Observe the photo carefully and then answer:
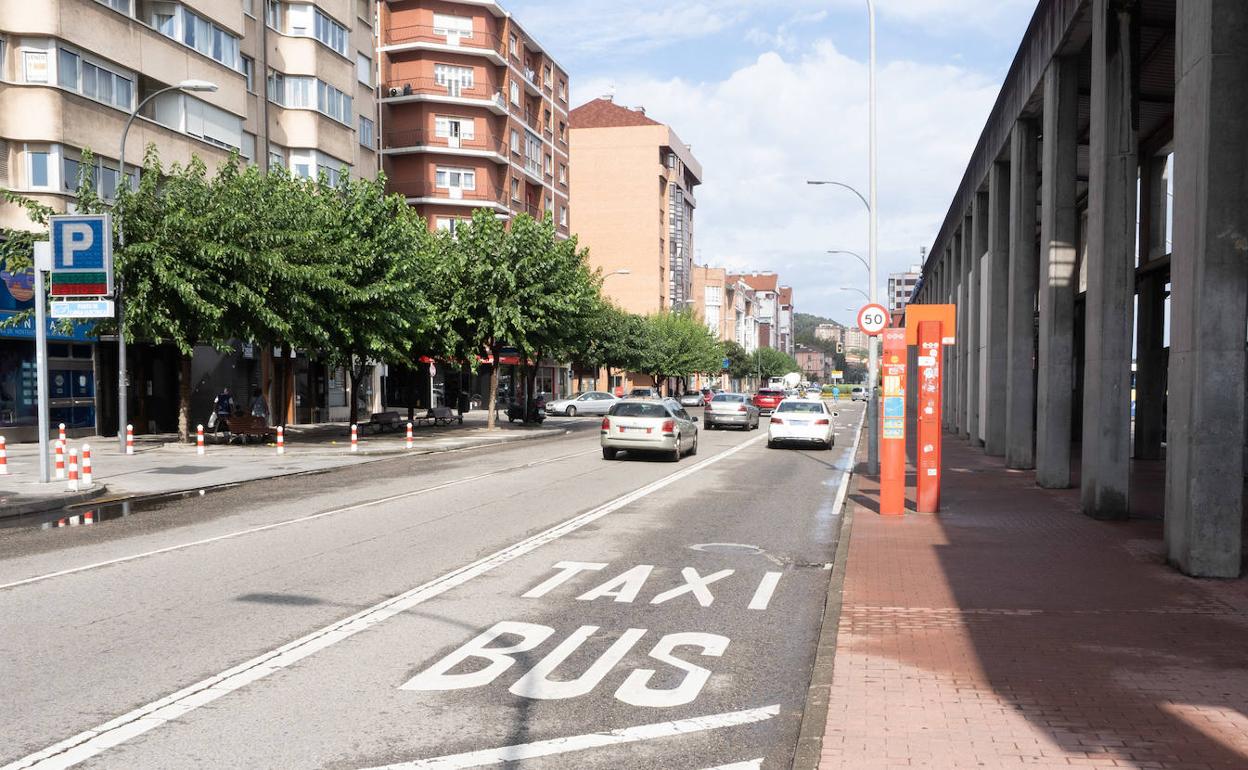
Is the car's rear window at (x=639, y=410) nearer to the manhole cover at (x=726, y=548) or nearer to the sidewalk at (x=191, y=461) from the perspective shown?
the sidewalk at (x=191, y=461)

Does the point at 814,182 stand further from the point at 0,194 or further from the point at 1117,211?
the point at 0,194

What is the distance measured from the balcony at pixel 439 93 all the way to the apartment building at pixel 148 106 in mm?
11922

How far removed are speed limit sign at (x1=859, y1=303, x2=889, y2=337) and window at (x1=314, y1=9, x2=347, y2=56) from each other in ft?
98.7

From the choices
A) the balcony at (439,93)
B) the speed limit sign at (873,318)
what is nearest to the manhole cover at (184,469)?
the speed limit sign at (873,318)

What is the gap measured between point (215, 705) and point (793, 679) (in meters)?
3.33

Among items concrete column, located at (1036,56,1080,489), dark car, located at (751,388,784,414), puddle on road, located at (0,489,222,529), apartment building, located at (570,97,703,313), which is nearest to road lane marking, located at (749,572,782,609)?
concrete column, located at (1036,56,1080,489)

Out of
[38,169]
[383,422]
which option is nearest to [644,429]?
[383,422]

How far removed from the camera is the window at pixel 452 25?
5797 centimetres

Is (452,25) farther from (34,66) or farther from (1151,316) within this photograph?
(1151,316)

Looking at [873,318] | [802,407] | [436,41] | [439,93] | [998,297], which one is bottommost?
[802,407]

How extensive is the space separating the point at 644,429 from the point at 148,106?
20037 mm

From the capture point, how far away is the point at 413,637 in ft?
23.2

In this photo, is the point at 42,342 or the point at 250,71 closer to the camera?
the point at 42,342

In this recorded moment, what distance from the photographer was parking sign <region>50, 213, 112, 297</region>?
18.1 metres
